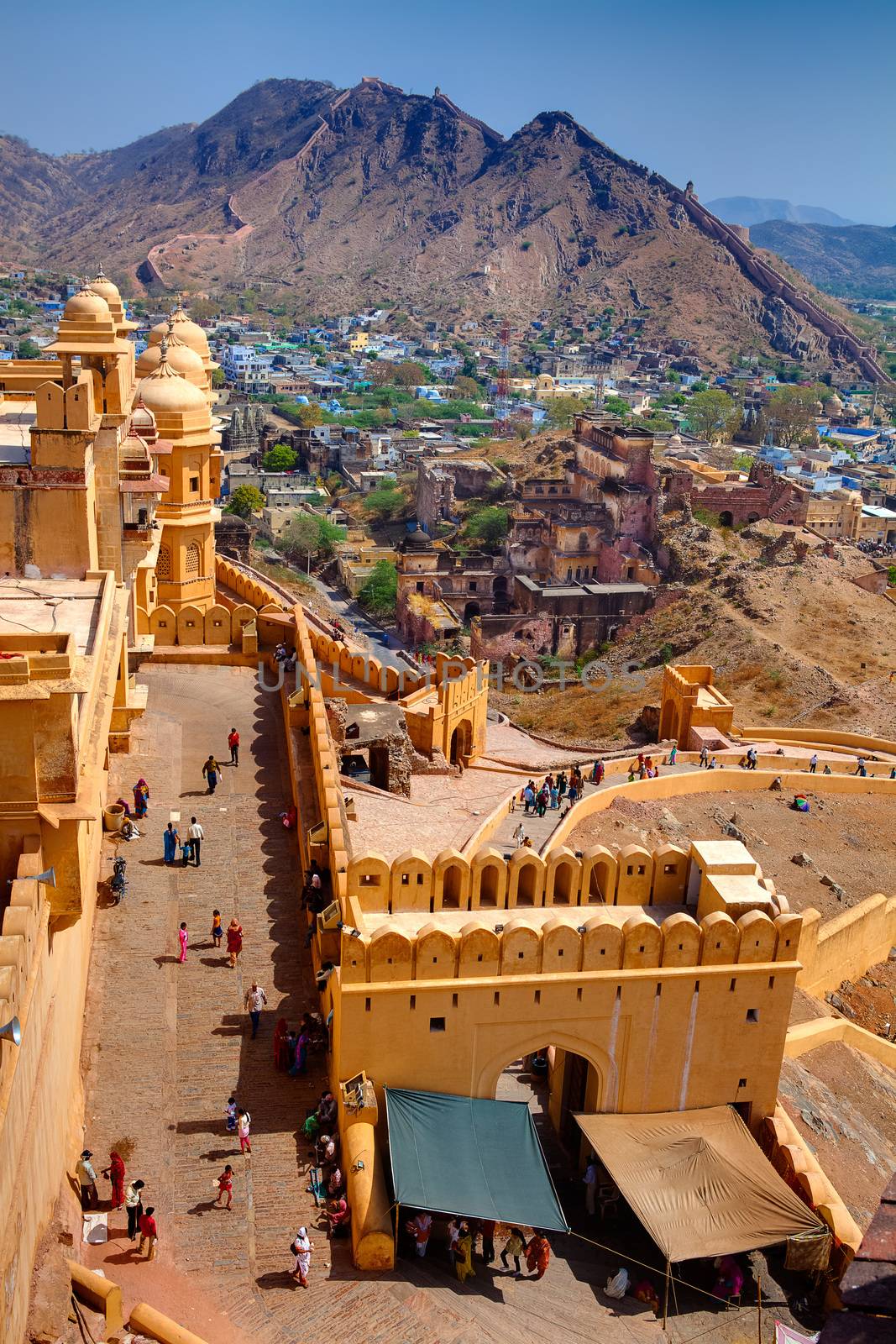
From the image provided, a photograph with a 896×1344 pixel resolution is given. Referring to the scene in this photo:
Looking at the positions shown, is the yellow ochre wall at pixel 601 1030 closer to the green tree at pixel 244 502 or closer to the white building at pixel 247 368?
the green tree at pixel 244 502

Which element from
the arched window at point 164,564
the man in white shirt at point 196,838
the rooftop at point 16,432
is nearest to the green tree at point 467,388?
the arched window at point 164,564

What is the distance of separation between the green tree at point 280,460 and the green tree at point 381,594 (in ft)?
83.4

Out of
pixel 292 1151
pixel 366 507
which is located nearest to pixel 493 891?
pixel 292 1151

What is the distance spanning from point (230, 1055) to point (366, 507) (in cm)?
6819

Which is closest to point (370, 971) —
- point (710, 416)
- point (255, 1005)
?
point (255, 1005)

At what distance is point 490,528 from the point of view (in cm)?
7038

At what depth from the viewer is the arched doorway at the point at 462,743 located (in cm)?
2633

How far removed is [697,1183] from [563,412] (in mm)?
95972

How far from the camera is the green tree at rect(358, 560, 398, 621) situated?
6212cm

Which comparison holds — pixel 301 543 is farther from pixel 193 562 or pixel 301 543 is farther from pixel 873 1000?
pixel 873 1000

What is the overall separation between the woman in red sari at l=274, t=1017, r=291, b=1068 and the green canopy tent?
1072mm

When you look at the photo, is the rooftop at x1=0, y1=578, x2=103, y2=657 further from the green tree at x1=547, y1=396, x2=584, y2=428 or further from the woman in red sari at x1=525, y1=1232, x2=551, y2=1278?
the green tree at x1=547, y1=396, x2=584, y2=428

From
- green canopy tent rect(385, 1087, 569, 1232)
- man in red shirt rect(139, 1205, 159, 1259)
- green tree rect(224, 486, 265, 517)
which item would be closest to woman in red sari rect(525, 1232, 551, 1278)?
green canopy tent rect(385, 1087, 569, 1232)

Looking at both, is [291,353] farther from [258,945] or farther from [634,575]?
[258,945]
